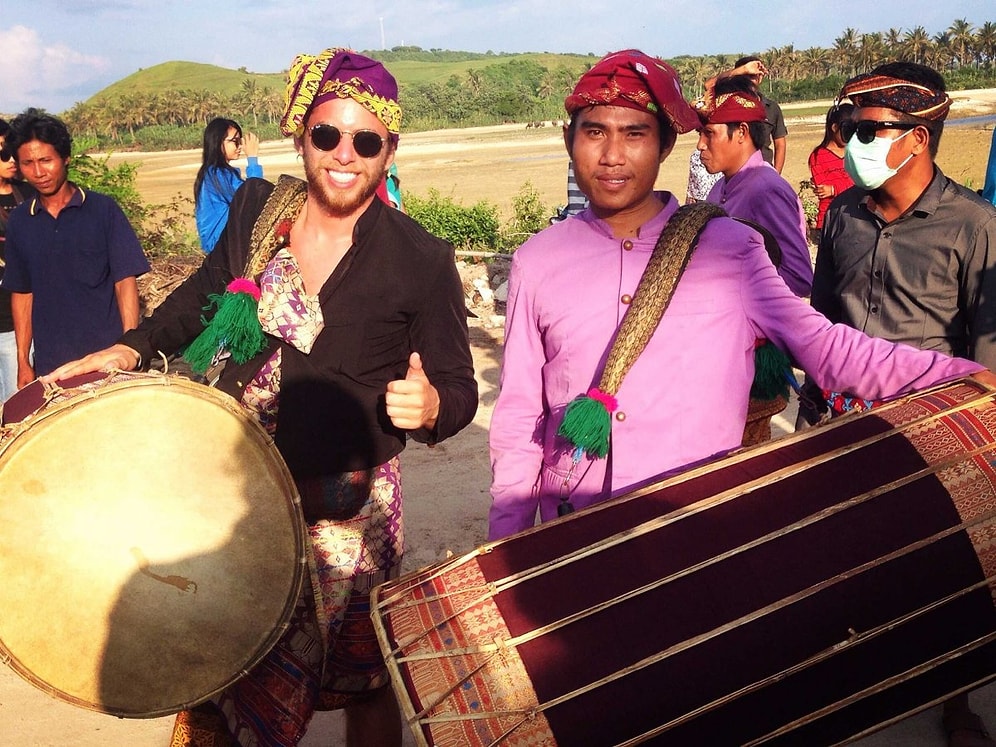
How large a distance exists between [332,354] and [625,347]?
35.3 inches

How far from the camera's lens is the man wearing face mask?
2.71m

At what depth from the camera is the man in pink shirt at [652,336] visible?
2061 mm

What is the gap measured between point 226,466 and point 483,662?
913mm

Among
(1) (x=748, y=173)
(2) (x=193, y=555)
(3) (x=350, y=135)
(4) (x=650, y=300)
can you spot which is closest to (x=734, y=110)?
(1) (x=748, y=173)

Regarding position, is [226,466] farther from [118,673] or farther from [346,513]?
[118,673]

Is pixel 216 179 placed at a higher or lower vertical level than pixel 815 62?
lower

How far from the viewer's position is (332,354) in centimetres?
247

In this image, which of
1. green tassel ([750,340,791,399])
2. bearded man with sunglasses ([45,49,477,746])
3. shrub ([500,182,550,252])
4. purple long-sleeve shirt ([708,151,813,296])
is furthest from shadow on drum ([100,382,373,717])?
shrub ([500,182,550,252])

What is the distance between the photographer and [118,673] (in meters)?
2.20

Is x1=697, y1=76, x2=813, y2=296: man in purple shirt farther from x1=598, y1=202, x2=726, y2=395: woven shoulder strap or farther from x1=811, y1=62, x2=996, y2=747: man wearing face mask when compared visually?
x1=598, y1=202, x2=726, y2=395: woven shoulder strap

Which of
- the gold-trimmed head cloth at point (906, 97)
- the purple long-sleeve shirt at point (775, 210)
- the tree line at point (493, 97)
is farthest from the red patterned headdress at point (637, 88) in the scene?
the tree line at point (493, 97)

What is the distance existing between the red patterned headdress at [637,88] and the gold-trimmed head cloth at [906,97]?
1133 mm

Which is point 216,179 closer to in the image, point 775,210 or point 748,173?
point 748,173

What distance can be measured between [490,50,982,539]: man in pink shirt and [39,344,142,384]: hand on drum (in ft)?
3.61
